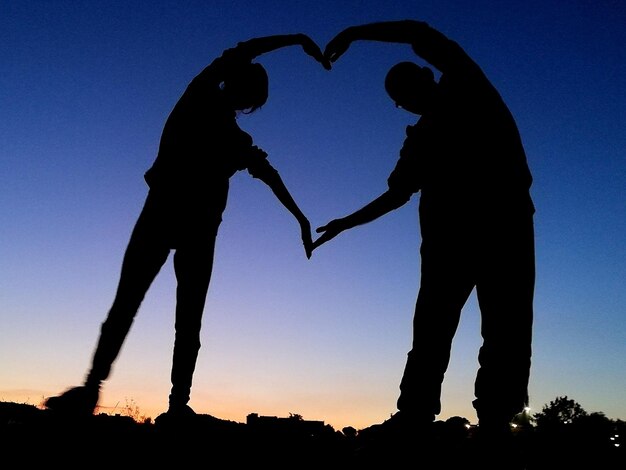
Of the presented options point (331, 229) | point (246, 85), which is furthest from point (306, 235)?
point (246, 85)

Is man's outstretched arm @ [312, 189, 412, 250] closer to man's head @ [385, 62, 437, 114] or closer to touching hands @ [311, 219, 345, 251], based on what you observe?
touching hands @ [311, 219, 345, 251]

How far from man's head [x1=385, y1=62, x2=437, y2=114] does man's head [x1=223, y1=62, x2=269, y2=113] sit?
1.27 meters

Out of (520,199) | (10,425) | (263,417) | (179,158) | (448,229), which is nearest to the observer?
(10,425)

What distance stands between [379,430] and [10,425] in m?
2.87

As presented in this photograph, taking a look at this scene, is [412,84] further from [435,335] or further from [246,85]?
[435,335]

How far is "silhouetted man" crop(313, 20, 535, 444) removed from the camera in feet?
11.2

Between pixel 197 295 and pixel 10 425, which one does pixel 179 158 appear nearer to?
pixel 197 295

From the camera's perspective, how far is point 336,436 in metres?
4.46

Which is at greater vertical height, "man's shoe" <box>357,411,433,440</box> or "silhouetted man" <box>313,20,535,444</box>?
"silhouetted man" <box>313,20,535,444</box>

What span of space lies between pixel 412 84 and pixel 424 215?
1.23 metres

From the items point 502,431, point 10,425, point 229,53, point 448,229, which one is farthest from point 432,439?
point 229,53

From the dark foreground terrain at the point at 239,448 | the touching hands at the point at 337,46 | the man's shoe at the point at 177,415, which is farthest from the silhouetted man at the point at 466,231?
the man's shoe at the point at 177,415

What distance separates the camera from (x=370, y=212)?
448 cm

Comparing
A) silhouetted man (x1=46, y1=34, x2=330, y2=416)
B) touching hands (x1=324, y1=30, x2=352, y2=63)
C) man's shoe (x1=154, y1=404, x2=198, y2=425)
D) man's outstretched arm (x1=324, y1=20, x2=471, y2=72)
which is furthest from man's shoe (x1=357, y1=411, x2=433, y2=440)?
touching hands (x1=324, y1=30, x2=352, y2=63)
